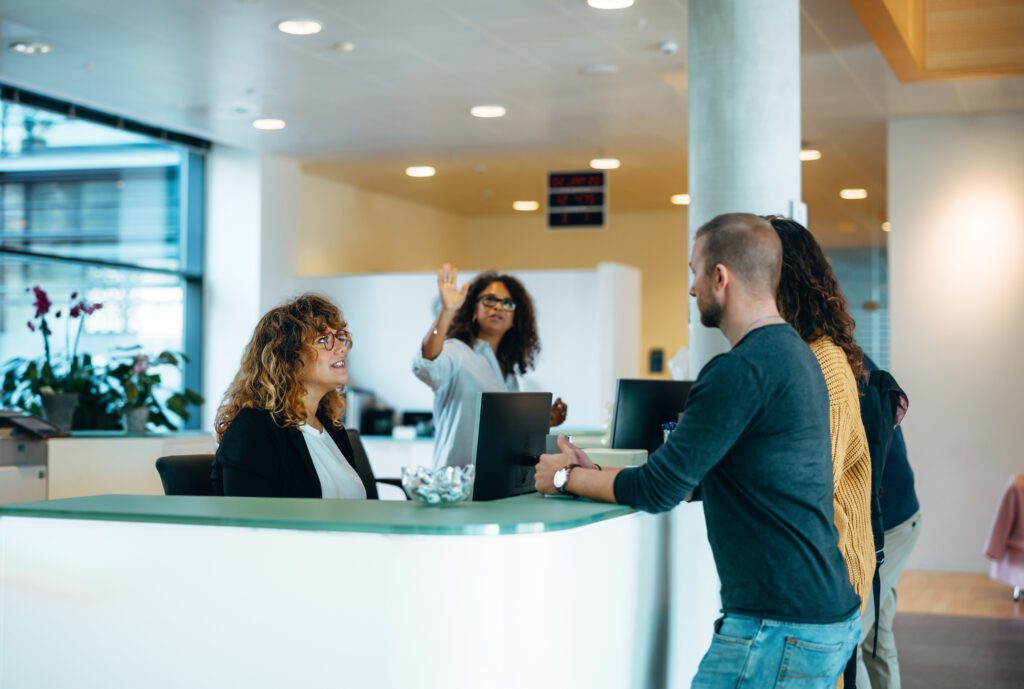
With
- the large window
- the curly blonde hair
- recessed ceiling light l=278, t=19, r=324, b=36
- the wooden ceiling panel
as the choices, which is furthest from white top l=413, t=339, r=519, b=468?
the large window

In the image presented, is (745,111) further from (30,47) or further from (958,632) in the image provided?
(30,47)

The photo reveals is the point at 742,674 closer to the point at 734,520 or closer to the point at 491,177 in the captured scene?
the point at 734,520

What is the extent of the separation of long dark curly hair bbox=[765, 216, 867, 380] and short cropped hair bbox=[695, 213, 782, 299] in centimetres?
33

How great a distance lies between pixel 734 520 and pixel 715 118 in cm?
286

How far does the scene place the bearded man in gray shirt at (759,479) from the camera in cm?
224

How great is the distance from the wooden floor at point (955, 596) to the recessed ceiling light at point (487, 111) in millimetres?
4079

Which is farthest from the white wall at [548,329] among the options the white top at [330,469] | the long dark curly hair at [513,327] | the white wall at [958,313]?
the white top at [330,469]

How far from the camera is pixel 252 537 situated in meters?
2.42

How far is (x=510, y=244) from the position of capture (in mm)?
14391

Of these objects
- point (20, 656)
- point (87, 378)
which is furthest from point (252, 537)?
point (87, 378)

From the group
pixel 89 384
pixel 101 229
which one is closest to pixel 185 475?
pixel 89 384

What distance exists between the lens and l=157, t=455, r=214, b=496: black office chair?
3.60 metres

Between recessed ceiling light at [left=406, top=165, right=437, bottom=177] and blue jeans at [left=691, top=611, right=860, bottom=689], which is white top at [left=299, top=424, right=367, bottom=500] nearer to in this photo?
blue jeans at [left=691, top=611, right=860, bottom=689]

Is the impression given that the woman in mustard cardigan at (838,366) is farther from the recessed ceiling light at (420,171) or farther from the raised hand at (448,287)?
the recessed ceiling light at (420,171)
